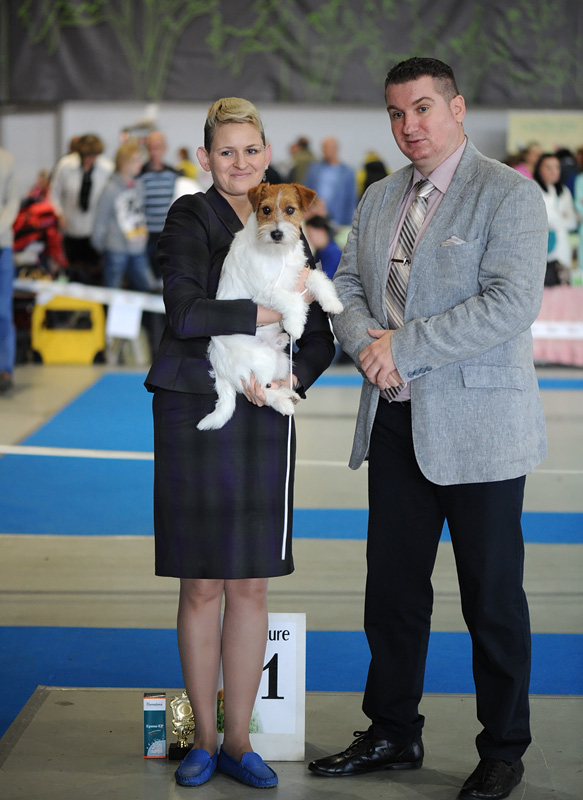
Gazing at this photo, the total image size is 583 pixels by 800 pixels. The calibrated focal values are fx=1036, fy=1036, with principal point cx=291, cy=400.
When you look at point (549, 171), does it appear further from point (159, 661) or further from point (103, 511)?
point (159, 661)

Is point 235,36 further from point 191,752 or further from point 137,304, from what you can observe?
point 191,752

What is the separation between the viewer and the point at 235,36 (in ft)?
40.1

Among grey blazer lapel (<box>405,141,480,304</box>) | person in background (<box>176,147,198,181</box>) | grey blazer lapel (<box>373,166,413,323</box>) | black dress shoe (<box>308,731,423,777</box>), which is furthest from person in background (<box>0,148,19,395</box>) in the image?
black dress shoe (<box>308,731,423,777</box>)

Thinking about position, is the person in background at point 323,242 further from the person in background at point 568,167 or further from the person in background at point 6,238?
the person in background at point 568,167

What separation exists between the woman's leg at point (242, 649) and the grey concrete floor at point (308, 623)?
14cm

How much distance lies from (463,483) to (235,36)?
10.8 m

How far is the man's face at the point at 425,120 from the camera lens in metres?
2.38

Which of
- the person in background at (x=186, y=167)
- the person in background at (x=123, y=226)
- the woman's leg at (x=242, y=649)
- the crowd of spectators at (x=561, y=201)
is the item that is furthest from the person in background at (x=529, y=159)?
the woman's leg at (x=242, y=649)

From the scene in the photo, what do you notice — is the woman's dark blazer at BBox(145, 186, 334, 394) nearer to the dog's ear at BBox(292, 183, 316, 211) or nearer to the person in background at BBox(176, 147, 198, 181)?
the dog's ear at BBox(292, 183, 316, 211)

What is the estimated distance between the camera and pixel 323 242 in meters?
8.95

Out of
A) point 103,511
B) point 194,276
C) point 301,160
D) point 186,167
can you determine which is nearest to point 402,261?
point 194,276

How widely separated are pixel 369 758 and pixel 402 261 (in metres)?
1.23

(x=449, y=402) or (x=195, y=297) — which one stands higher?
(x=195, y=297)

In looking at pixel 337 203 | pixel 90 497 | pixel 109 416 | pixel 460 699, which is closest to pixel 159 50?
pixel 337 203
